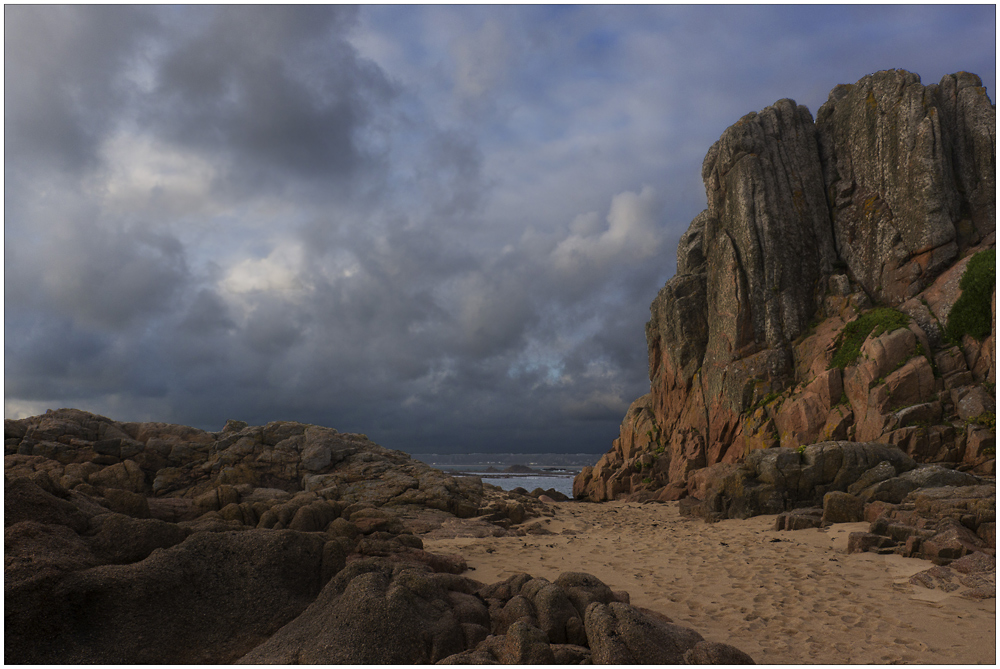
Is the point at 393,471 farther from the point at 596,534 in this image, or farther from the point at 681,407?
the point at 681,407

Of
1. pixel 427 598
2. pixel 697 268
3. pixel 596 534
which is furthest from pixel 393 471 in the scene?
pixel 697 268

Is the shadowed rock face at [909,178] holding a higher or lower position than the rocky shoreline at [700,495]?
higher

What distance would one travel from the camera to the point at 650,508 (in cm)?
2619

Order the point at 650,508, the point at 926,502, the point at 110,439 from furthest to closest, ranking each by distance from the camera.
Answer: the point at 650,508 → the point at 110,439 → the point at 926,502

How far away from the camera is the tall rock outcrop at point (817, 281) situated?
968 inches

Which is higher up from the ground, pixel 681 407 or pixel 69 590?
pixel 681 407

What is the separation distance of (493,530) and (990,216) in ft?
107

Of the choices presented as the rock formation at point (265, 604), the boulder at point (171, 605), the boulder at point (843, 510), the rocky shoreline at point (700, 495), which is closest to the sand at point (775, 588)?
the rocky shoreline at point (700, 495)

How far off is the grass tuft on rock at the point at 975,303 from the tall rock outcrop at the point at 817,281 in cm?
57

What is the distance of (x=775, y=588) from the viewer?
922 cm

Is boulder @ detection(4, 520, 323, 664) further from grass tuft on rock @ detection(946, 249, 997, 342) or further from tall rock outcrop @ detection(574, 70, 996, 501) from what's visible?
grass tuft on rock @ detection(946, 249, 997, 342)

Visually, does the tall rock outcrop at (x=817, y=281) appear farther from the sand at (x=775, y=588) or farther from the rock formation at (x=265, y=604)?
the rock formation at (x=265, y=604)

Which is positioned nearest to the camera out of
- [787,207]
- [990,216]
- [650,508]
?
[650,508]

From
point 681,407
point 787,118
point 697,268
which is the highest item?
point 787,118
